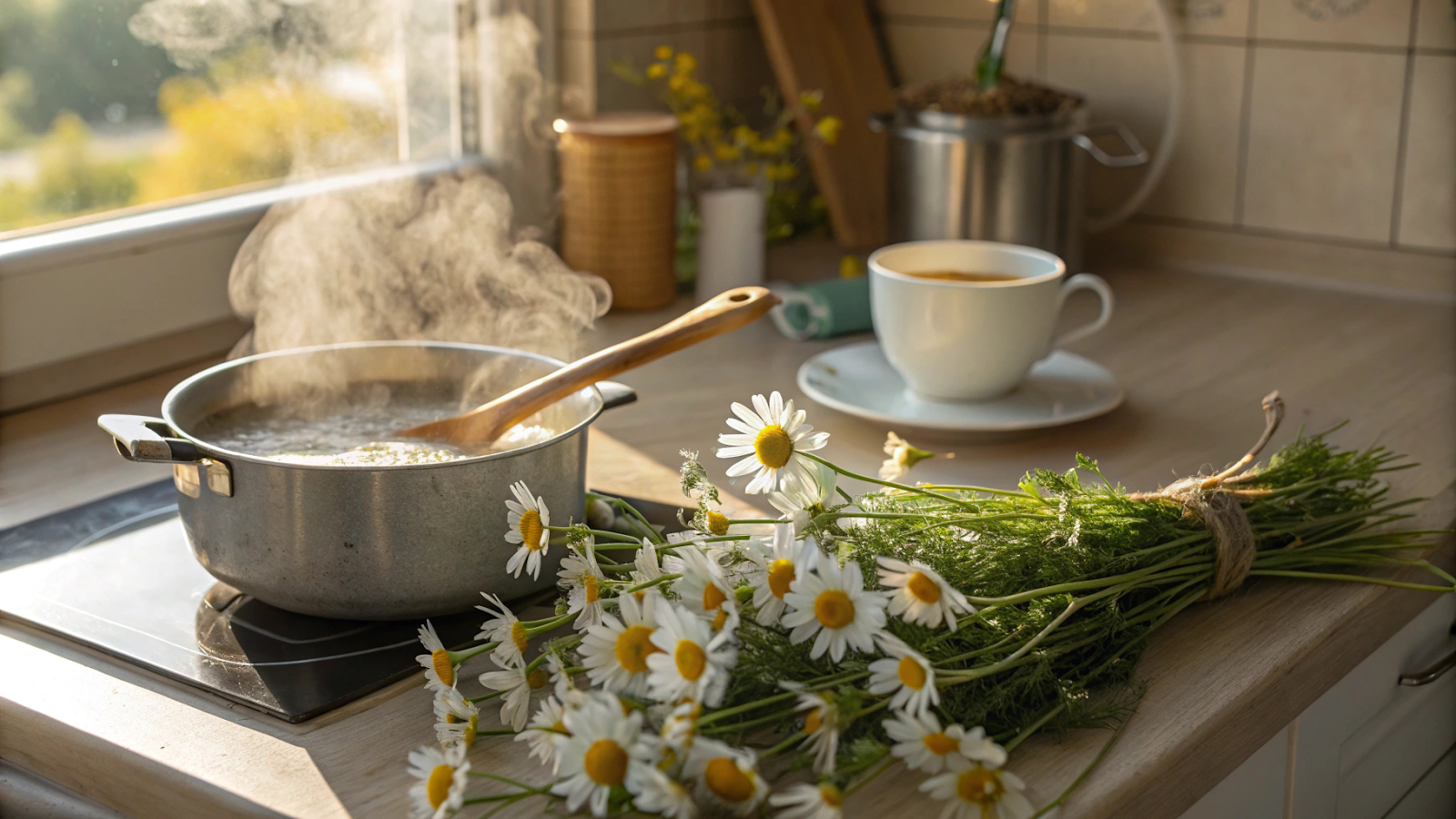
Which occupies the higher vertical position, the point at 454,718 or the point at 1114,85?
the point at 1114,85

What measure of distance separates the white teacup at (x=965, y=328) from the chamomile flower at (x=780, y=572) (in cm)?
49

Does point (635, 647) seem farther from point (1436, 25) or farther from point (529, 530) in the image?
point (1436, 25)

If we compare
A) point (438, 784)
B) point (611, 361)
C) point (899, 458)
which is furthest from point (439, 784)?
point (899, 458)

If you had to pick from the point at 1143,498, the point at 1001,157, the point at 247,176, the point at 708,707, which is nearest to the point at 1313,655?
the point at 1143,498

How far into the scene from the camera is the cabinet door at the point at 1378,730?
2.64 feet

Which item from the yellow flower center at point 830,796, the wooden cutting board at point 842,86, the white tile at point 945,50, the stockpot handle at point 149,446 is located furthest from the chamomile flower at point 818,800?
the white tile at point 945,50

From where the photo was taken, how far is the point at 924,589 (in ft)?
1.86

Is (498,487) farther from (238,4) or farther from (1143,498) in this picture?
(238,4)

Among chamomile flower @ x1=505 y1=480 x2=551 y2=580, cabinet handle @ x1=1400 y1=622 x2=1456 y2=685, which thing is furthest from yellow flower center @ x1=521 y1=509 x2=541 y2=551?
cabinet handle @ x1=1400 y1=622 x2=1456 y2=685

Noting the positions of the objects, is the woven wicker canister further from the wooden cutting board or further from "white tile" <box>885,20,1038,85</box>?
"white tile" <box>885,20,1038,85</box>

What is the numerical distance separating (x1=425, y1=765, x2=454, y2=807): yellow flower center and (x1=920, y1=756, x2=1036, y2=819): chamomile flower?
0.19m

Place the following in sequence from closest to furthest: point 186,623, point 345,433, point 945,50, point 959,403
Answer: point 186,623
point 345,433
point 959,403
point 945,50

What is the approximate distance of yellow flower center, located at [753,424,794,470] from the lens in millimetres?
677

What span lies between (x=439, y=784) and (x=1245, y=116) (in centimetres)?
133
